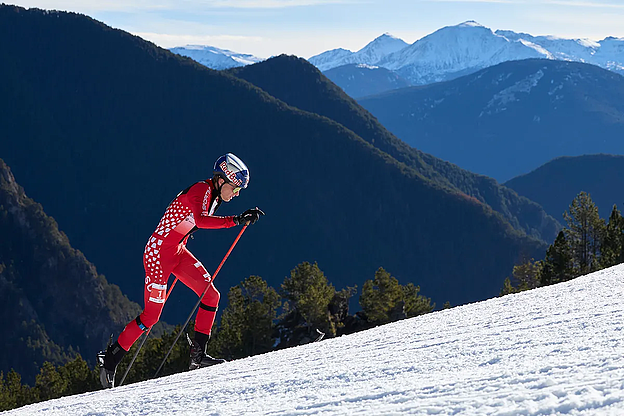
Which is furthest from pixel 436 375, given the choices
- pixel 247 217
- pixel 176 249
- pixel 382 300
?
pixel 382 300

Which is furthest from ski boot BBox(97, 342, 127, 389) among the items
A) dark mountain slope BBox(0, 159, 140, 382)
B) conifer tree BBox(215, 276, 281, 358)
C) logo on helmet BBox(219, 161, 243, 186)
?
dark mountain slope BBox(0, 159, 140, 382)

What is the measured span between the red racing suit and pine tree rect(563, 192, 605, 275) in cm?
4240

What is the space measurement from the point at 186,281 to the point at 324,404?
397 centimetres

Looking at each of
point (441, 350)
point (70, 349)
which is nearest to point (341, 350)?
point (441, 350)

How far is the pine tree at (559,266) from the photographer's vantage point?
140 ft

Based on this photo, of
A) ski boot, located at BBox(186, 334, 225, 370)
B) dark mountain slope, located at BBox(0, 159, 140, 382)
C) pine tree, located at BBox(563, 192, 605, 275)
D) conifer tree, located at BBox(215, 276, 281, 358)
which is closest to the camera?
ski boot, located at BBox(186, 334, 225, 370)

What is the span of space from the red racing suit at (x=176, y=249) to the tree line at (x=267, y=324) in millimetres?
34959

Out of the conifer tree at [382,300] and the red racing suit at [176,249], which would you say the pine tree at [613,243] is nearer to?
the conifer tree at [382,300]

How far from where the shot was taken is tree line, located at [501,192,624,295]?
42.4m

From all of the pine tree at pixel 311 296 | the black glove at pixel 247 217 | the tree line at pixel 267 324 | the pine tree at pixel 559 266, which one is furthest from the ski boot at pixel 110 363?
the pine tree at pixel 559 266

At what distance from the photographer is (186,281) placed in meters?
8.16

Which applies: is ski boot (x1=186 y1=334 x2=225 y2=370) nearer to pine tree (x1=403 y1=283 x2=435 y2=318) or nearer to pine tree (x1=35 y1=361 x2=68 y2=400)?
pine tree (x1=403 y1=283 x2=435 y2=318)

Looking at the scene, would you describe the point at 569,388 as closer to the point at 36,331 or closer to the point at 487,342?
the point at 487,342

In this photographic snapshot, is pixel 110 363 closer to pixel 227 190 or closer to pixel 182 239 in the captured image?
pixel 182 239
